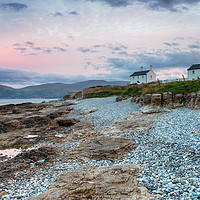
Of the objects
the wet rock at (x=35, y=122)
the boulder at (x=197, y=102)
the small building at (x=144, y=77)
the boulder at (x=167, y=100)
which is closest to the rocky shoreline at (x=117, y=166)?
the boulder at (x=197, y=102)

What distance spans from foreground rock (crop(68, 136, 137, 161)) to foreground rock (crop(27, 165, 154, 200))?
2.37 m

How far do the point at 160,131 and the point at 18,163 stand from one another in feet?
33.8

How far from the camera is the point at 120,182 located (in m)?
6.97

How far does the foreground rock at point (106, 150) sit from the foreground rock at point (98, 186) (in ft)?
7.78

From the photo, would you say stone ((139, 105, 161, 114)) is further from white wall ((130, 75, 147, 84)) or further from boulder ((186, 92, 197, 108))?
white wall ((130, 75, 147, 84))

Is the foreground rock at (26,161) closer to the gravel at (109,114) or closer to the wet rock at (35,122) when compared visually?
the gravel at (109,114)

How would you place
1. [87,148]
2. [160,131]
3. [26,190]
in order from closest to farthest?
1. [26,190]
2. [87,148]
3. [160,131]

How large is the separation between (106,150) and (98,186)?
4390mm

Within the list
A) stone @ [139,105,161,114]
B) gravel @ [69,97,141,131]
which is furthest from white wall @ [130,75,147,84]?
stone @ [139,105,161,114]

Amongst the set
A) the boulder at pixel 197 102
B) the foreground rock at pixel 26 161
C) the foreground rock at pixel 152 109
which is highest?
the boulder at pixel 197 102

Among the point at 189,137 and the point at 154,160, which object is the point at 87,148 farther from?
the point at 189,137

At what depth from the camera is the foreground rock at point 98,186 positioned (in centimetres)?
626

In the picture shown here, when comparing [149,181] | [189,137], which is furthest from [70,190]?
[189,137]

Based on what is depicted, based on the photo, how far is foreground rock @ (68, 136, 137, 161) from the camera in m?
10.7
